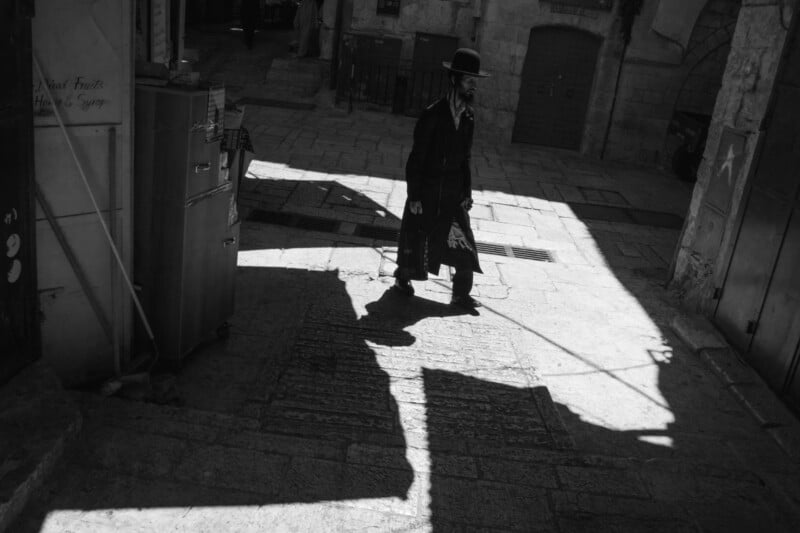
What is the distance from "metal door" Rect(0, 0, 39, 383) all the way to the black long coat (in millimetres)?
2908

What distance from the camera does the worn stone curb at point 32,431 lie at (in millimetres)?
2863

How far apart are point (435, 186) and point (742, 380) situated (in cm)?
257

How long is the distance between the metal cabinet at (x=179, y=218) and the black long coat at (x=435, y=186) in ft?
5.35

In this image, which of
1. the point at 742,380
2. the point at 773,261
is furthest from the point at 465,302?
the point at 773,261

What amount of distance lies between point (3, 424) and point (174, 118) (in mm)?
1702

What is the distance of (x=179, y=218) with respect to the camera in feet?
13.6

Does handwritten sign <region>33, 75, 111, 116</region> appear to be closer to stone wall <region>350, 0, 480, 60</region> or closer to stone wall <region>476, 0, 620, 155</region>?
stone wall <region>476, 0, 620, 155</region>

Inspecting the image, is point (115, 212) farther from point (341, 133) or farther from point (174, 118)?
point (341, 133)

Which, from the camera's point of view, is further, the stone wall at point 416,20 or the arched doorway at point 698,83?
the stone wall at point 416,20

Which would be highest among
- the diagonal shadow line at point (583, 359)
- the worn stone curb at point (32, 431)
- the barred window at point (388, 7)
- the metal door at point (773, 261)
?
the barred window at point (388, 7)

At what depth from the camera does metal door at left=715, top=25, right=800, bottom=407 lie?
5000 millimetres

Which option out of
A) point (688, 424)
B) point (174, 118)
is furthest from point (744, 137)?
point (174, 118)

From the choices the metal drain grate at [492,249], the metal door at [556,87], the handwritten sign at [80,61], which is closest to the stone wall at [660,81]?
the metal door at [556,87]

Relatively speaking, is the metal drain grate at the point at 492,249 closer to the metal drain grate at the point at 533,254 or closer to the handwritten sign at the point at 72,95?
the metal drain grate at the point at 533,254
